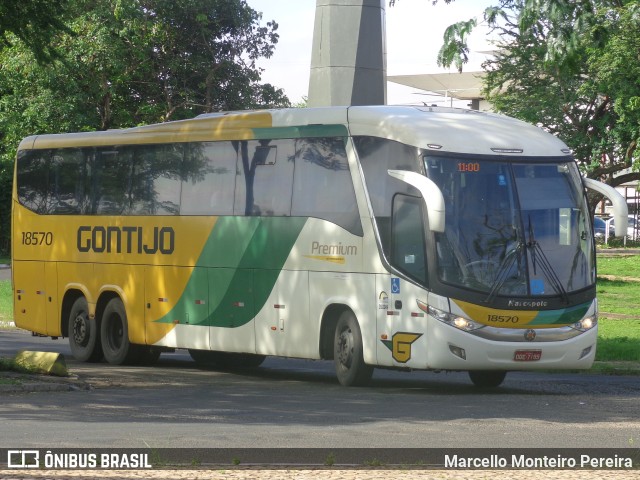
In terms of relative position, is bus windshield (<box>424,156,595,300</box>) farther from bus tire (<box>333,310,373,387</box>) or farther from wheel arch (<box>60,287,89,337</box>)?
wheel arch (<box>60,287,89,337</box>)

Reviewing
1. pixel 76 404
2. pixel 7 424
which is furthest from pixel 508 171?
pixel 7 424

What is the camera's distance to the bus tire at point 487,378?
704 inches

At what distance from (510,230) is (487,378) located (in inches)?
94.6

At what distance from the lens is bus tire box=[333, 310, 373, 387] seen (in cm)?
1734

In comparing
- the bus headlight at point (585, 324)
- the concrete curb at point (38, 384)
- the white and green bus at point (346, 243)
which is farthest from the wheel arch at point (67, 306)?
the bus headlight at point (585, 324)

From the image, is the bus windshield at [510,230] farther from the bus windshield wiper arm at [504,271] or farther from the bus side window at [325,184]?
the bus side window at [325,184]

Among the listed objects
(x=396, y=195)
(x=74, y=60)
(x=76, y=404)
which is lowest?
(x=76, y=404)

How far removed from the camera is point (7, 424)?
12297mm

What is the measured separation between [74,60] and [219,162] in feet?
87.0

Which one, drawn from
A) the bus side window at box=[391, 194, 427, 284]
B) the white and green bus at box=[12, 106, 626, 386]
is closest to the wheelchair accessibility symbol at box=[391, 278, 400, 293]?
the white and green bus at box=[12, 106, 626, 386]

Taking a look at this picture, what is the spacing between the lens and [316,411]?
1424 cm

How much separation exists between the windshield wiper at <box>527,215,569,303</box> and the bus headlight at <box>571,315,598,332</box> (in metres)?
0.37

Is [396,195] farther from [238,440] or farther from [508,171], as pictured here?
[238,440]

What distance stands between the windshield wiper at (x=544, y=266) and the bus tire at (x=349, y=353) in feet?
7.97
